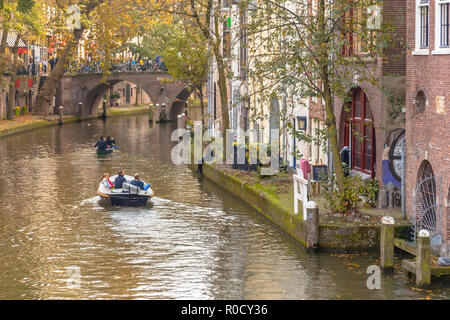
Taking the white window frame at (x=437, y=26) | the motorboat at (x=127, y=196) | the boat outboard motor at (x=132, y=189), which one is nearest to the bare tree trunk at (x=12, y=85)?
the motorboat at (x=127, y=196)

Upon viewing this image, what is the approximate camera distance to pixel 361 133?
103 ft

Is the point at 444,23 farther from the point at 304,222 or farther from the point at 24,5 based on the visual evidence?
the point at 24,5

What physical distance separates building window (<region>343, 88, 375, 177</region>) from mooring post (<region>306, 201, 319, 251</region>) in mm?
4898

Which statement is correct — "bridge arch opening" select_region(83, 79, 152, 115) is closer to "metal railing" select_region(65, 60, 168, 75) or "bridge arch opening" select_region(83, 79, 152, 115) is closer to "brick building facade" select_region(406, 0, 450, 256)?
"metal railing" select_region(65, 60, 168, 75)

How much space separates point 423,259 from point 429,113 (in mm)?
4752

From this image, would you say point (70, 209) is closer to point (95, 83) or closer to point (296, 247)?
point (296, 247)

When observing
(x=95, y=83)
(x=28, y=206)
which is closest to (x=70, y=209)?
(x=28, y=206)

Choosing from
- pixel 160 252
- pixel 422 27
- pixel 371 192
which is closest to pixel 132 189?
pixel 160 252

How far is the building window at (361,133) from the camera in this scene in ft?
100

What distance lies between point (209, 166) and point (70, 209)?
1018cm

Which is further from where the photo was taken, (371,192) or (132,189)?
(132,189)

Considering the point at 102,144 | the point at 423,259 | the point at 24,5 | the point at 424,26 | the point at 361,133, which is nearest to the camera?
the point at 423,259

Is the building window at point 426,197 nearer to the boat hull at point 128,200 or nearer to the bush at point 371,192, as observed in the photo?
the bush at point 371,192

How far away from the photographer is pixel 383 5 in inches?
1128
